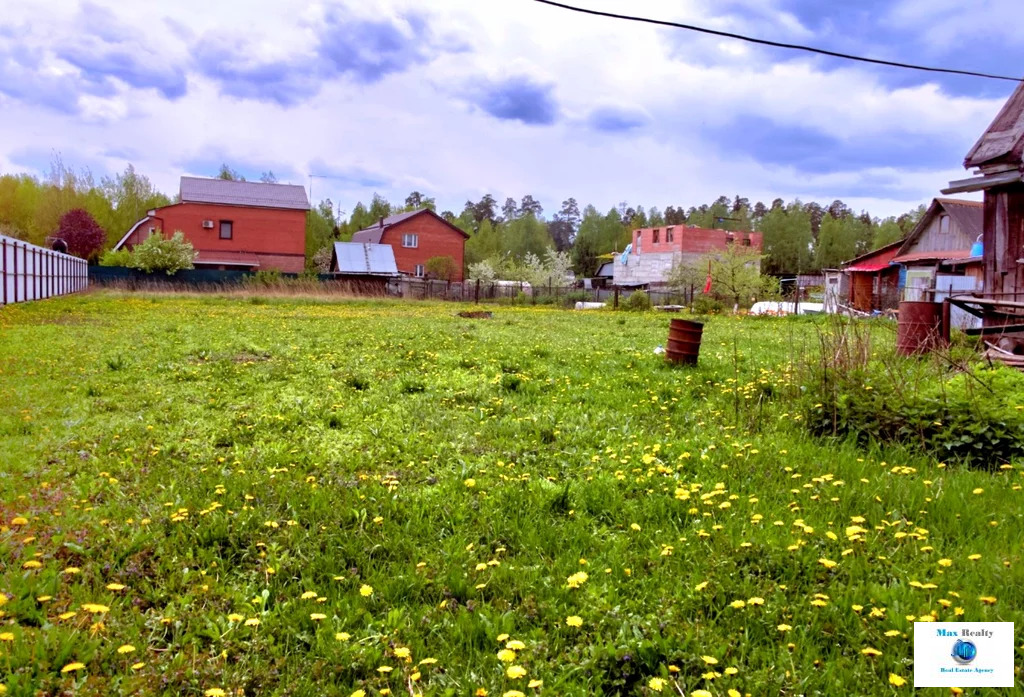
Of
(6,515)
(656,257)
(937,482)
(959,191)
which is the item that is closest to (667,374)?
(937,482)

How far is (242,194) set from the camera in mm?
54188

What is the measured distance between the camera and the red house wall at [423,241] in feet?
197

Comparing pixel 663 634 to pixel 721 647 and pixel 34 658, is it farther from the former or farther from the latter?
pixel 34 658

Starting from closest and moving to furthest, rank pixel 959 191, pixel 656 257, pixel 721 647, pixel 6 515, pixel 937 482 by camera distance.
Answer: pixel 721 647
pixel 6 515
pixel 937 482
pixel 959 191
pixel 656 257

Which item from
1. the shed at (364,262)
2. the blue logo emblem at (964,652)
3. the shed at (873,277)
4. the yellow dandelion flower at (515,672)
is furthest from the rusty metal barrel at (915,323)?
the shed at (364,262)

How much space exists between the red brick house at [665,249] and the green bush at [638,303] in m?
25.8

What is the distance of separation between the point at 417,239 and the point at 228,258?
49.8ft

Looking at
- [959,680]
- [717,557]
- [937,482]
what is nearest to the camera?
→ [959,680]

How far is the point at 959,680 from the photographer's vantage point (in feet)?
9.04

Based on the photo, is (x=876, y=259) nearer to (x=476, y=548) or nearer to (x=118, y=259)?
(x=118, y=259)

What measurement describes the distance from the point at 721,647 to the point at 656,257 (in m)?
72.0

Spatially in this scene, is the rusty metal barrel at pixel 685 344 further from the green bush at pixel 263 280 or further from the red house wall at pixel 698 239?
the red house wall at pixel 698 239

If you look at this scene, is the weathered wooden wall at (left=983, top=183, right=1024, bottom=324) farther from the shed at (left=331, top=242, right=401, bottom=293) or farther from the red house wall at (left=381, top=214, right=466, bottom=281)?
the red house wall at (left=381, top=214, right=466, bottom=281)

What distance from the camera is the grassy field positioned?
2924mm
